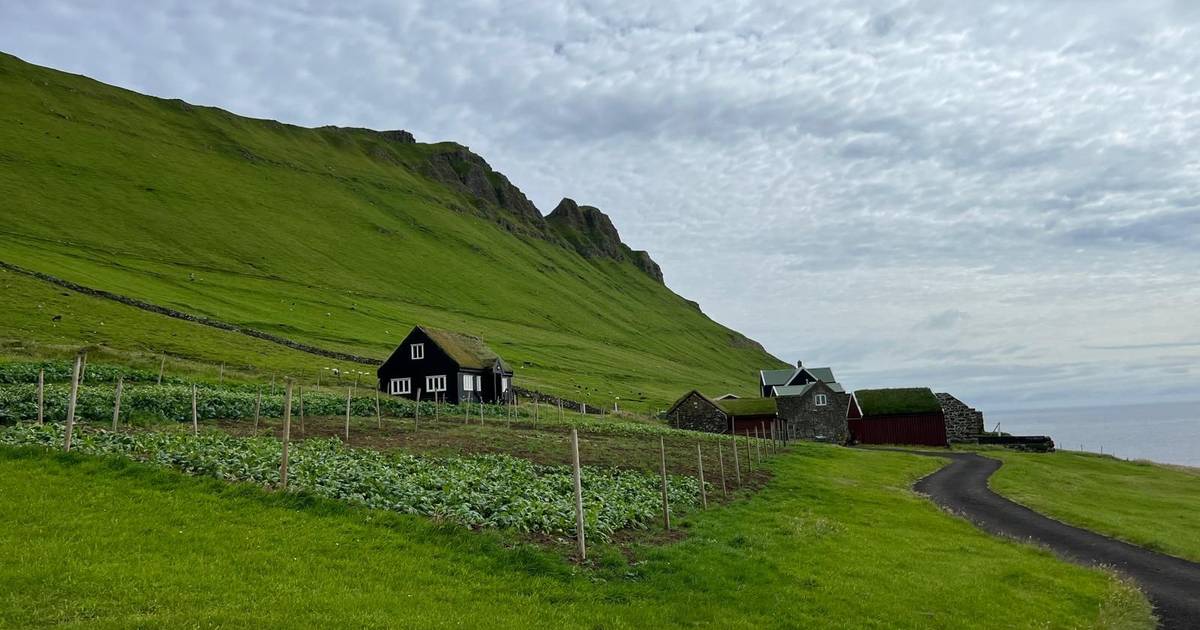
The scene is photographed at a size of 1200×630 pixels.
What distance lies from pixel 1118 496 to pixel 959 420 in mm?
50490

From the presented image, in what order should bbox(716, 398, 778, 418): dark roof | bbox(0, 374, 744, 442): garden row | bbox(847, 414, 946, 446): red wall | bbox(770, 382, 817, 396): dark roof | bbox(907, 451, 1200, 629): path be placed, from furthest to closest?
bbox(770, 382, 817, 396): dark roof
bbox(847, 414, 946, 446): red wall
bbox(716, 398, 778, 418): dark roof
bbox(0, 374, 744, 442): garden row
bbox(907, 451, 1200, 629): path

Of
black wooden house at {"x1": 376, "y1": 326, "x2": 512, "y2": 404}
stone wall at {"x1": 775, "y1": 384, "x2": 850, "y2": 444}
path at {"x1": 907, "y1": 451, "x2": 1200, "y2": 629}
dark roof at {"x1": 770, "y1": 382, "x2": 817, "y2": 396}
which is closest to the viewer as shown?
path at {"x1": 907, "y1": 451, "x2": 1200, "y2": 629}

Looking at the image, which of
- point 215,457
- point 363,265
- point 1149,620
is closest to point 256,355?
point 215,457

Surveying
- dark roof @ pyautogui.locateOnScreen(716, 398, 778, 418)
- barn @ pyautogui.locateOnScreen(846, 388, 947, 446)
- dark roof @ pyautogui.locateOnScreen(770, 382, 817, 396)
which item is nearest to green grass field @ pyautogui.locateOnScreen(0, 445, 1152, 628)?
dark roof @ pyautogui.locateOnScreen(716, 398, 778, 418)

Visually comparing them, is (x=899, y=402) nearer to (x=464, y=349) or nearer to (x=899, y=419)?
(x=899, y=419)

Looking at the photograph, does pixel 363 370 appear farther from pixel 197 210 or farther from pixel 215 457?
pixel 197 210

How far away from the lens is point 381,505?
18672 millimetres

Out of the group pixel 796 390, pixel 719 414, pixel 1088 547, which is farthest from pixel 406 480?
pixel 796 390

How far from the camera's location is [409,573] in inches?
571

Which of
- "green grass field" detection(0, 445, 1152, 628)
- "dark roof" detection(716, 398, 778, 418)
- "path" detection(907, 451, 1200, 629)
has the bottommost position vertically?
"path" detection(907, 451, 1200, 629)

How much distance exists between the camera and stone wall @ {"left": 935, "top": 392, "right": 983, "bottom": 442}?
306ft

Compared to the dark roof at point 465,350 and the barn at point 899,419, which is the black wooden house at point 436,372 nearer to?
the dark roof at point 465,350

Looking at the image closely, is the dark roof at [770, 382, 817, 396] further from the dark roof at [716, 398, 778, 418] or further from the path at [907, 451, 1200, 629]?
the path at [907, 451, 1200, 629]

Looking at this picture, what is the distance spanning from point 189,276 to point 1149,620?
13616 cm
